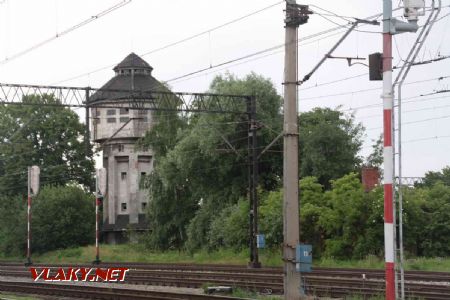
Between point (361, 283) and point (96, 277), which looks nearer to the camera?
point (361, 283)

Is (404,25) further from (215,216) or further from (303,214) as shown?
(215,216)

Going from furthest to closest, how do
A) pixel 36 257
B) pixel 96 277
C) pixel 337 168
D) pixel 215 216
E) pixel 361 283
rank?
pixel 36 257, pixel 215 216, pixel 337 168, pixel 96 277, pixel 361 283

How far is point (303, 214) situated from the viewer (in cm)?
4059

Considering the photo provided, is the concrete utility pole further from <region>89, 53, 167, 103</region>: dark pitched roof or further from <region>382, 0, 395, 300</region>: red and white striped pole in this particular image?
<region>89, 53, 167, 103</region>: dark pitched roof

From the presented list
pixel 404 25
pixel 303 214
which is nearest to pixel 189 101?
pixel 303 214

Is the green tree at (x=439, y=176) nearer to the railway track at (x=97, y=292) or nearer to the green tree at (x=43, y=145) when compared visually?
the green tree at (x=43, y=145)

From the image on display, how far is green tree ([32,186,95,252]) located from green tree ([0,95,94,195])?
1001 cm

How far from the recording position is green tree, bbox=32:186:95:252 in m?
64.2

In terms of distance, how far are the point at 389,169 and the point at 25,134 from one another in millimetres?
70766

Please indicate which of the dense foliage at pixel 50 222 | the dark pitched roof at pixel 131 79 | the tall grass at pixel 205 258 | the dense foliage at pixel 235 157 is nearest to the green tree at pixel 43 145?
the dark pitched roof at pixel 131 79

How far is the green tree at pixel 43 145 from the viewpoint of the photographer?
251 feet

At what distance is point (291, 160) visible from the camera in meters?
18.0

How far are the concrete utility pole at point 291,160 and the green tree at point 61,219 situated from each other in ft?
161

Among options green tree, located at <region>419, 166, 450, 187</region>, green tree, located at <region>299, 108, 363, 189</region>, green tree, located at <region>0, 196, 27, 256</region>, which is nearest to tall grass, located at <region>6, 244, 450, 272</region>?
green tree, located at <region>0, 196, 27, 256</region>
